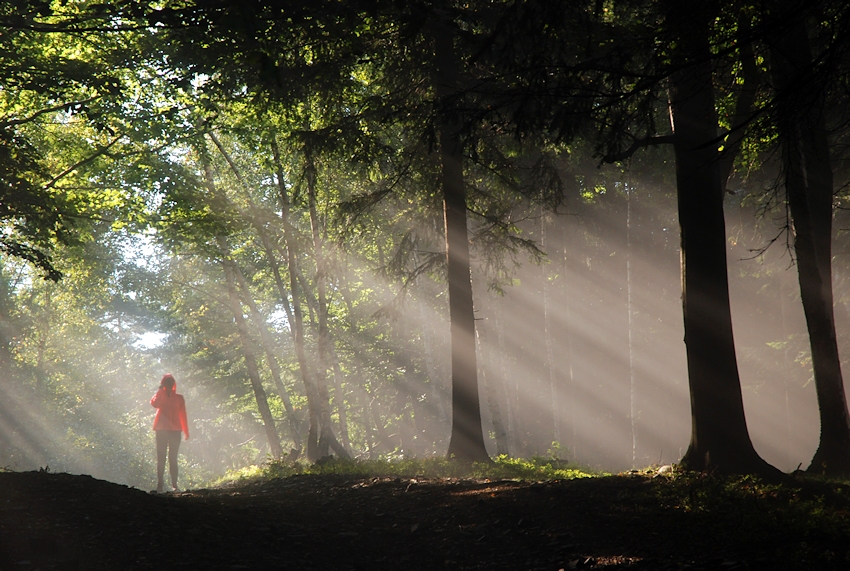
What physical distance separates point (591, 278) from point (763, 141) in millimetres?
18437

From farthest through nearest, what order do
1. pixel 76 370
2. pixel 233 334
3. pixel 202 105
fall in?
1. pixel 76 370
2. pixel 233 334
3. pixel 202 105

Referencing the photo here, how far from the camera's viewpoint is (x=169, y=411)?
1168cm

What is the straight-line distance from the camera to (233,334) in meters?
32.1

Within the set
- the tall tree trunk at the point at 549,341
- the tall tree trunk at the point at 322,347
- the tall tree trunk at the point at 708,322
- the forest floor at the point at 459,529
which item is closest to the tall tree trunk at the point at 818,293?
the tall tree trunk at the point at 708,322

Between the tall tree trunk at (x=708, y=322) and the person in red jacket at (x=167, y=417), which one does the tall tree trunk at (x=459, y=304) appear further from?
the person in red jacket at (x=167, y=417)

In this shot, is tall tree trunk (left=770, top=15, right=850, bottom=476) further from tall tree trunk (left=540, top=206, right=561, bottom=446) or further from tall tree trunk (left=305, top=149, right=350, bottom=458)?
tall tree trunk (left=540, top=206, right=561, bottom=446)

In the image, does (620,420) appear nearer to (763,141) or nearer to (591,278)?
(591,278)

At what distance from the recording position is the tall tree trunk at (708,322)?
647 centimetres

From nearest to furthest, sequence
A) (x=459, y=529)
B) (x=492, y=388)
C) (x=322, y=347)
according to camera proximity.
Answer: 1. (x=459, y=529)
2. (x=322, y=347)
3. (x=492, y=388)

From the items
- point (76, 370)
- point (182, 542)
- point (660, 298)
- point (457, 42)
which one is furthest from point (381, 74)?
point (76, 370)

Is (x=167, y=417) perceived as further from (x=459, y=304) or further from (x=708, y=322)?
(x=708, y=322)

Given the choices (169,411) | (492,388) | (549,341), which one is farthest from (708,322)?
(549,341)

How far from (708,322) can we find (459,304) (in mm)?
5322

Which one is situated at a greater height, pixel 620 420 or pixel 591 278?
pixel 591 278
